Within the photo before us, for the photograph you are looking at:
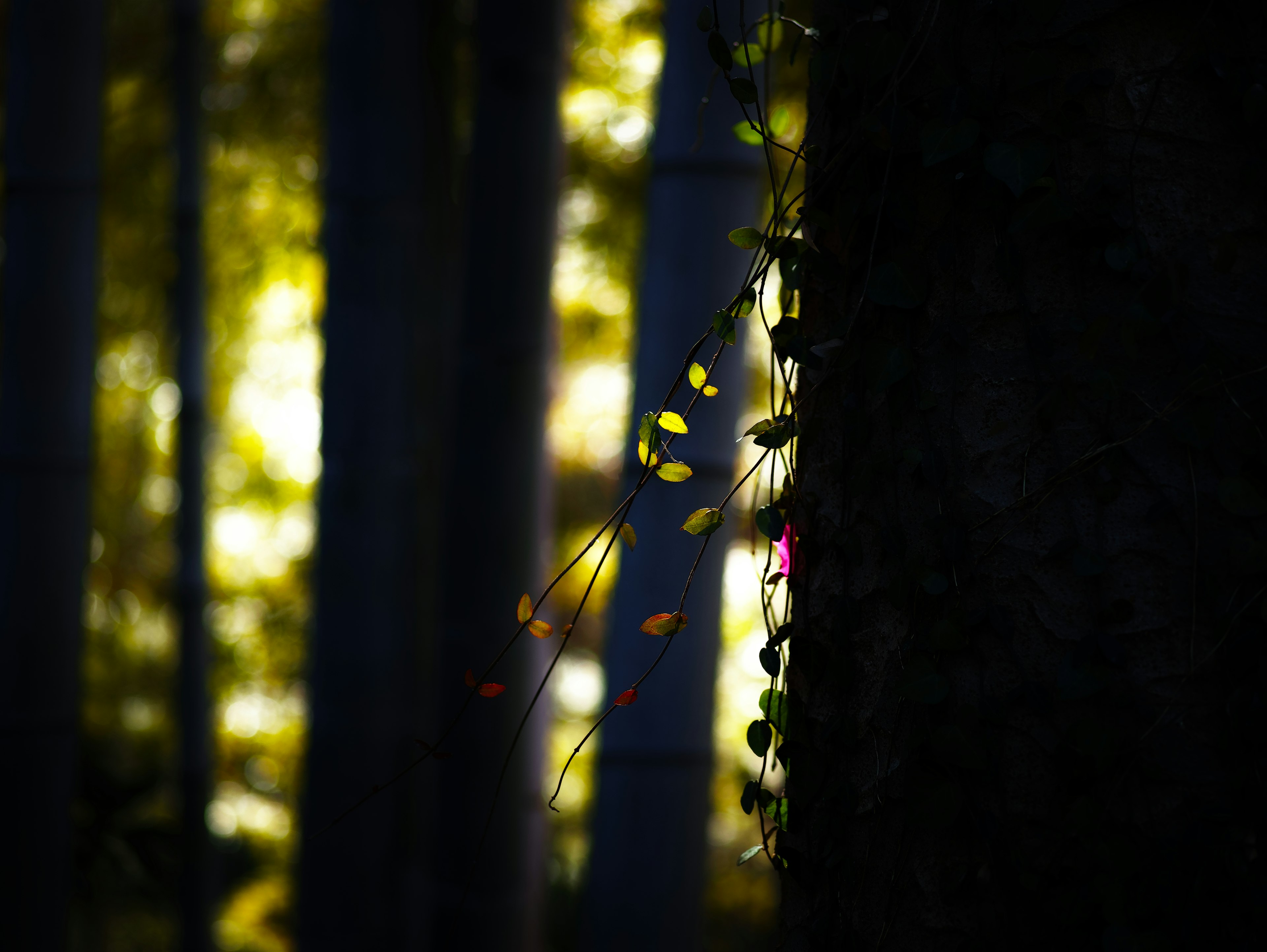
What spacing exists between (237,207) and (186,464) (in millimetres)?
1227

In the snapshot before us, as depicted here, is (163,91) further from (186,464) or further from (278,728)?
(278,728)

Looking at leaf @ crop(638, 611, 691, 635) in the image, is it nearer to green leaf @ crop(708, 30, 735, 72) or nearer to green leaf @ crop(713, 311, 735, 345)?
green leaf @ crop(713, 311, 735, 345)

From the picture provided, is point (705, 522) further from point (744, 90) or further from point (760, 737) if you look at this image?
A: point (744, 90)

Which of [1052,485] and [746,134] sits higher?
[746,134]

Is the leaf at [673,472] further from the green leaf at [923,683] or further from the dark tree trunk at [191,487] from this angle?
the dark tree trunk at [191,487]

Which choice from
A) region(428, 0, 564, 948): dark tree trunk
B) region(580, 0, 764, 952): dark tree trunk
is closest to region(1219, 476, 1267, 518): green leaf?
region(580, 0, 764, 952): dark tree trunk

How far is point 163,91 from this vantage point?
3570 mm

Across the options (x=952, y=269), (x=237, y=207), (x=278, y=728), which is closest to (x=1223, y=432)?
(x=952, y=269)

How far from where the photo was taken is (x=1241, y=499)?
57cm

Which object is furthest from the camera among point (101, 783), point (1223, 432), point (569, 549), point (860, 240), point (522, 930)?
point (569, 549)

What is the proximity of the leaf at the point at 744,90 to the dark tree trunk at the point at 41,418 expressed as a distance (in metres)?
1.49

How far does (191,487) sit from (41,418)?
1471mm

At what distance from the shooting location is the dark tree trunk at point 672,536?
146 cm

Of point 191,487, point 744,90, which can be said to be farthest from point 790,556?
point 191,487
